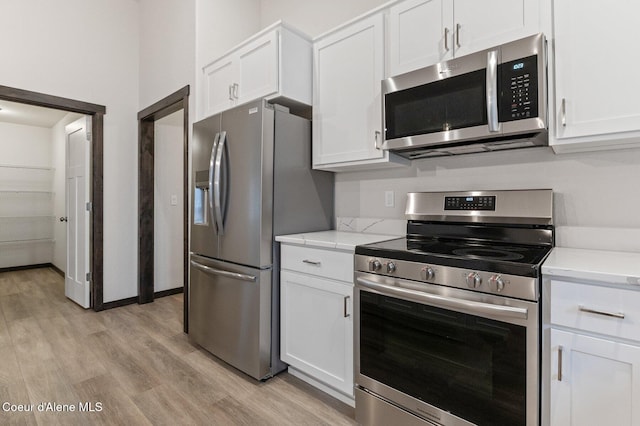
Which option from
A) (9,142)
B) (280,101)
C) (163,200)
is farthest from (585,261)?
(9,142)

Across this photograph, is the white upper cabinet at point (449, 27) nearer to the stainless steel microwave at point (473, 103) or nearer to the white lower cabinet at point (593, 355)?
the stainless steel microwave at point (473, 103)

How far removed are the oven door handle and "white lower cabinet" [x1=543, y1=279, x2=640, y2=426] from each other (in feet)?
0.44

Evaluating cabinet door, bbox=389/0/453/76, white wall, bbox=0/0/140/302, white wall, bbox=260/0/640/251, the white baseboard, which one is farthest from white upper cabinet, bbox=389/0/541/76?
white wall, bbox=0/0/140/302

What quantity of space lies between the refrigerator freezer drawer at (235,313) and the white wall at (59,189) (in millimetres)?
4139

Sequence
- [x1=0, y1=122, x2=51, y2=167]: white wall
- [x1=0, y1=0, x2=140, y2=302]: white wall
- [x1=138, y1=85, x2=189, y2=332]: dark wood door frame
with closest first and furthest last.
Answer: [x1=0, y1=0, x2=140, y2=302]: white wall, [x1=138, y1=85, x2=189, y2=332]: dark wood door frame, [x1=0, y1=122, x2=51, y2=167]: white wall

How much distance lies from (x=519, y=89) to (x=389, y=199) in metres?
1.02

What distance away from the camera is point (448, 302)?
1.33 meters

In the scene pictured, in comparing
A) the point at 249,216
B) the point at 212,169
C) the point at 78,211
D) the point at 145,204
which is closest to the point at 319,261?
the point at 249,216

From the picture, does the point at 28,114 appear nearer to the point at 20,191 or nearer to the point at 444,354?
the point at 20,191

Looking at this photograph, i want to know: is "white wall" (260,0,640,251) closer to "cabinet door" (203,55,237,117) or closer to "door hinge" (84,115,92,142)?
"cabinet door" (203,55,237,117)

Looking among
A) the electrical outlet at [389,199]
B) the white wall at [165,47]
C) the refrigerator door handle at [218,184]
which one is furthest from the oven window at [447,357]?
the white wall at [165,47]

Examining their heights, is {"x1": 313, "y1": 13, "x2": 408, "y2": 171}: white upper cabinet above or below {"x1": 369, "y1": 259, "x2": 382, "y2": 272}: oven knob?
above

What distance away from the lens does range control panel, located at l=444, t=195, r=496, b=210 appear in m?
1.77

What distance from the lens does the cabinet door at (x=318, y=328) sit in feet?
5.85
